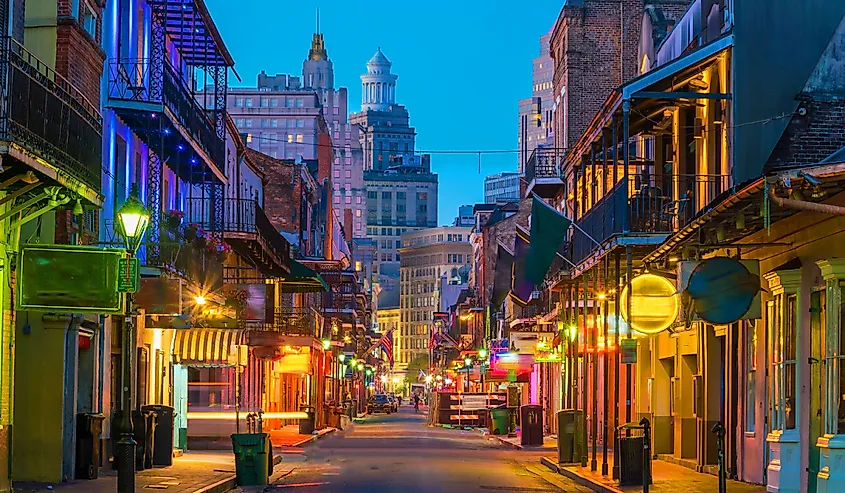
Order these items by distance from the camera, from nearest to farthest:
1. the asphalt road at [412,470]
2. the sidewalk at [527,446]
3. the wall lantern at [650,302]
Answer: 1. the asphalt road at [412,470]
2. the wall lantern at [650,302]
3. the sidewalk at [527,446]

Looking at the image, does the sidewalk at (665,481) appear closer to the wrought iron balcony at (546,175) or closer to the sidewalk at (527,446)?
the sidewalk at (527,446)

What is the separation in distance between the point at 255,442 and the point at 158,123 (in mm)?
7575

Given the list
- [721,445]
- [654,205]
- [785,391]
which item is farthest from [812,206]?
[654,205]

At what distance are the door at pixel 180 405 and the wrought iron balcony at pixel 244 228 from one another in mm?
3709

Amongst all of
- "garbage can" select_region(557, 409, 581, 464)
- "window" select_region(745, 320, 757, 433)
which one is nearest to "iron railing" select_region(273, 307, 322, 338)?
"garbage can" select_region(557, 409, 581, 464)

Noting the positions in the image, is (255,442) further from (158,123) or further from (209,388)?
(209,388)

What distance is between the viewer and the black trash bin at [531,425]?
43.7 m

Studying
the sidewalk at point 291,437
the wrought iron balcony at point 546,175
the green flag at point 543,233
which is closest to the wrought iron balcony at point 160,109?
the green flag at point 543,233

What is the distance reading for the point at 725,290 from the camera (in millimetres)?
21703

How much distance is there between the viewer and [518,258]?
130ft

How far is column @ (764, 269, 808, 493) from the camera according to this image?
21.9 meters

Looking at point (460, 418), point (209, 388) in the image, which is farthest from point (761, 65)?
point (460, 418)

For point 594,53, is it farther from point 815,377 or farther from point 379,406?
point 379,406

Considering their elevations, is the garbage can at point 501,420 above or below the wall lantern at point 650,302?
below
